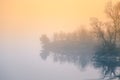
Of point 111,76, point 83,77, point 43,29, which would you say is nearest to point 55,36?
point 43,29

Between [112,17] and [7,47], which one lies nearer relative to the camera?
[112,17]

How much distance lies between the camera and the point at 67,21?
1.83 m

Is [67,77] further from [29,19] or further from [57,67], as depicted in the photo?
[29,19]

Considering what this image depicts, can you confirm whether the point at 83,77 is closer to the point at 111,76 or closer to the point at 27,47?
the point at 111,76

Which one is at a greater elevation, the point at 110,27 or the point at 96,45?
the point at 110,27

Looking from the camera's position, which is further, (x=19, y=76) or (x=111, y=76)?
(x=19, y=76)

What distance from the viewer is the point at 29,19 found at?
1.89m

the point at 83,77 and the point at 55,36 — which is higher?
the point at 55,36

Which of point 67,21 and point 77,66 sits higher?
point 67,21

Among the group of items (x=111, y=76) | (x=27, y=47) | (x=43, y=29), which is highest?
(x=43, y=29)

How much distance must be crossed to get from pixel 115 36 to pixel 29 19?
757 mm

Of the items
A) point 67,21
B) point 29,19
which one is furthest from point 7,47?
point 67,21

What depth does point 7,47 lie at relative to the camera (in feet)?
6.35

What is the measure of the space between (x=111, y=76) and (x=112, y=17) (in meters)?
0.49
